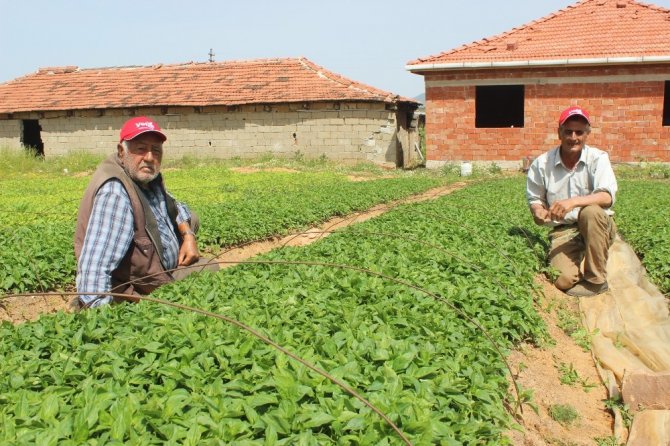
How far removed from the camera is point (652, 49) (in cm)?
1842

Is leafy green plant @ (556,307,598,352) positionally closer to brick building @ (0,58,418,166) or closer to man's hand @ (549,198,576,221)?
man's hand @ (549,198,576,221)

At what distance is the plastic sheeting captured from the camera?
384 centimetres

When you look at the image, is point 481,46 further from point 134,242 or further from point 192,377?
point 192,377

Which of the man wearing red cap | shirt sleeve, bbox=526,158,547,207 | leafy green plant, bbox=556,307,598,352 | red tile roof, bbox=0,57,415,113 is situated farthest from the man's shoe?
red tile roof, bbox=0,57,415,113

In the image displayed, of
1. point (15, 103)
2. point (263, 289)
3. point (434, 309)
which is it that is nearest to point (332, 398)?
point (434, 309)

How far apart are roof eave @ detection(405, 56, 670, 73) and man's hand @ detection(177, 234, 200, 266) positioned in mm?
Answer: 15856

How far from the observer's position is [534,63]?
19.0m

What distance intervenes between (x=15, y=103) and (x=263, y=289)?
2680cm

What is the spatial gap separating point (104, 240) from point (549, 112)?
17736 millimetres

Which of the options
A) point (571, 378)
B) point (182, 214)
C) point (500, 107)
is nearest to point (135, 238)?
point (182, 214)

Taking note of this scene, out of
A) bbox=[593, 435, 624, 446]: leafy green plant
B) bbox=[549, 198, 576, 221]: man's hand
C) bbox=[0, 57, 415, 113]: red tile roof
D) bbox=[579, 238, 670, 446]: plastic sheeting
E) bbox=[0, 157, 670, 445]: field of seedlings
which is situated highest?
bbox=[0, 57, 415, 113]: red tile roof

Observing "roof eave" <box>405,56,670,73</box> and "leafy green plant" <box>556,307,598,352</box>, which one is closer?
"leafy green plant" <box>556,307,598,352</box>

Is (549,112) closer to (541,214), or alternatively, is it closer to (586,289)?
(541,214)

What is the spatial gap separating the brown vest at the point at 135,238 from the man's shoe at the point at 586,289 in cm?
412
